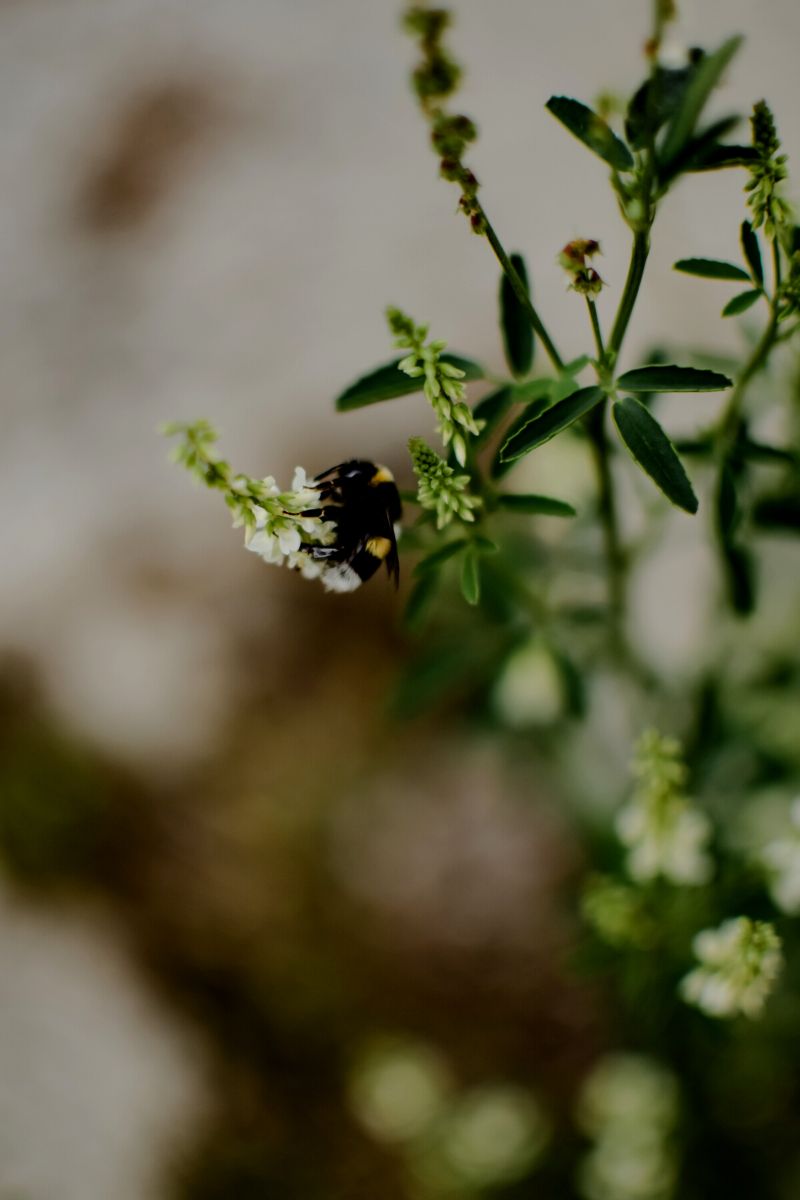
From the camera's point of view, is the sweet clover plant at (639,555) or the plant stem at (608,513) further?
the plant stem at (608,513)

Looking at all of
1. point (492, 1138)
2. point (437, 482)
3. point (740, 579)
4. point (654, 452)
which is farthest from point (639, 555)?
point (492, 1138)

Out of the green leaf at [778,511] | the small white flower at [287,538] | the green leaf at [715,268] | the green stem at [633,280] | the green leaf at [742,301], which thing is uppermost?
the green leaf at [778,511]

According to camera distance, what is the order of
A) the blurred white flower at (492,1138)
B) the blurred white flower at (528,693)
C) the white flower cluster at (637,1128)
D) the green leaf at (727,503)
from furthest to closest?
the blurred white flower at (492,1138), the white flower cluster at (637,1128), the blurred white flower at (528,693), the green leaf at (727,503)

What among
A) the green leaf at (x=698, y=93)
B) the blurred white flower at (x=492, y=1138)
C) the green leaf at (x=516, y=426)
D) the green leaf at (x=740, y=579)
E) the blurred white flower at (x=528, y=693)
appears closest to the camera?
the green leaf at (x=698, y=93)

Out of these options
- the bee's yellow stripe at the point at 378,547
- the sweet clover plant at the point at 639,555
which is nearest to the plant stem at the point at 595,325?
the sweet clover plant at the point at 639,555

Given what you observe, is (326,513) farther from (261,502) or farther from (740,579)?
(740,579)

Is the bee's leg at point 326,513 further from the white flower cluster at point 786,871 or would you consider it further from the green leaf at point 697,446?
the white flower cluster at point 786,871

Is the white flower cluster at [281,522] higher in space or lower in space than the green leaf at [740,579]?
lower
